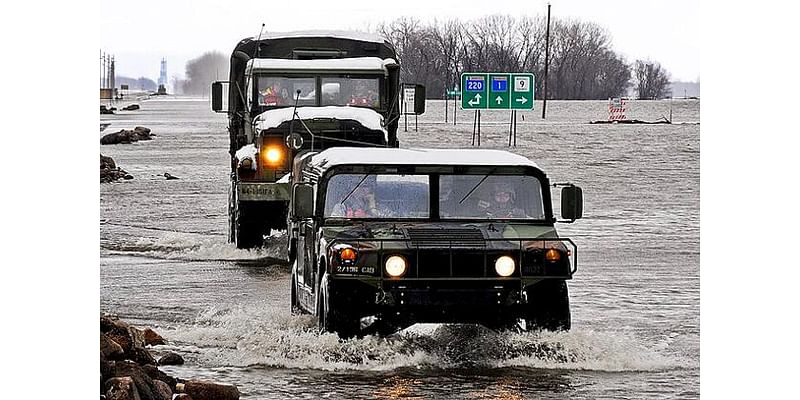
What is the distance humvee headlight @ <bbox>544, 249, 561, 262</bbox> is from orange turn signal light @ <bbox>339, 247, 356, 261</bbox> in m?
0.96

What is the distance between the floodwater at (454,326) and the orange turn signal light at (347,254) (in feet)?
1.49

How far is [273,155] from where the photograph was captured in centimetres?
1452

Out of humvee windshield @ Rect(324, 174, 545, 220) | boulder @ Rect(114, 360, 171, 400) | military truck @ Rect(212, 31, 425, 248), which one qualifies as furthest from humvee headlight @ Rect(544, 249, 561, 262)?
military truck @ Rect(212, 31, 425, 248)

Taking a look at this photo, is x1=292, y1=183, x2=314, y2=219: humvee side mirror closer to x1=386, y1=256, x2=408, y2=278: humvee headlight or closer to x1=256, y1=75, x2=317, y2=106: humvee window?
x1=386, y1=256, x2=408, y2=278: humvee headlight

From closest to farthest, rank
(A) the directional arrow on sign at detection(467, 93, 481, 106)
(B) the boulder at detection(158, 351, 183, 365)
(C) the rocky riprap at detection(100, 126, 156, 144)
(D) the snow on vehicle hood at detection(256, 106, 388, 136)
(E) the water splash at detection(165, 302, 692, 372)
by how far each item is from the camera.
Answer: (E) the water splash at detection(165, 302, 692, 372), (B) the boulder at detection(158, 351, 183, 365), (D) the snow on vehicle hood at detection(256, 106, 388, 136), (A) the directional arrow on sign at detection(467, 93, 481, 106), (C) the rocky riprap at detection(100, 126, 156, 144)

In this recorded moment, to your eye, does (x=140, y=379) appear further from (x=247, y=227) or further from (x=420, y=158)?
(x=247, y=227)

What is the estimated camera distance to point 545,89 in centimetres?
1593

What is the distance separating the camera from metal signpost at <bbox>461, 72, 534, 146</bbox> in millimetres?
16719

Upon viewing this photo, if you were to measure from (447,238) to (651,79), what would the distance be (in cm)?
643

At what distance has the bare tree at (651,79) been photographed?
14.6 m

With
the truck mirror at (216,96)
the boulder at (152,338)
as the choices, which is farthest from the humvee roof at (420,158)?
the truck mirror at (216,96)

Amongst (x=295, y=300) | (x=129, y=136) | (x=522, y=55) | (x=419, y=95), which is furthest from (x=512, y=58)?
(x=129, y=136)
